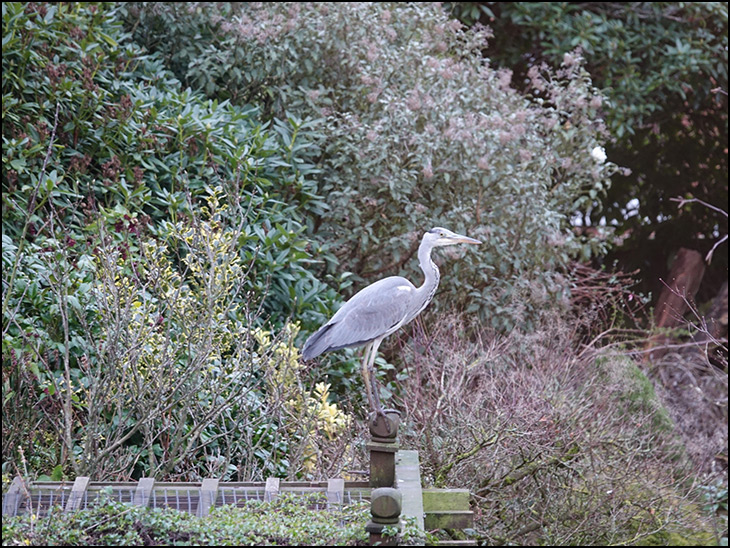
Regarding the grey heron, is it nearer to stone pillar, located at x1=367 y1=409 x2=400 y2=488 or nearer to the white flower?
stone pillar, located at x1=367 y1=409 x2=400 y2=488

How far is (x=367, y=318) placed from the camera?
438 cm

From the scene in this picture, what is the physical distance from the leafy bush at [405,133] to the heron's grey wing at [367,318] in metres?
2.76

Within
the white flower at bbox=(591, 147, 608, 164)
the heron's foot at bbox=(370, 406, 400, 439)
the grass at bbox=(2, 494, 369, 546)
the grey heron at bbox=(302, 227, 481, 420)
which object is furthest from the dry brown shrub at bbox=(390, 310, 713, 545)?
the white flower at bbox=(591, 147, 608, 164)

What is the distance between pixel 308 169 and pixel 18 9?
7.97 ft

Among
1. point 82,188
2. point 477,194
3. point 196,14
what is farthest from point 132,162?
point 477,194

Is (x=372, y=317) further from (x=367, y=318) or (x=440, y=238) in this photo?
(x=440, y=238)

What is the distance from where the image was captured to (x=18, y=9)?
6.65 meters

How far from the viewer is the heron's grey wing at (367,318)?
4379 mm

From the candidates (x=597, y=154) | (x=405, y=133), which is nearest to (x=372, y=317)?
(x=405, y=133)

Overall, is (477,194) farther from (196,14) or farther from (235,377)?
(235,377)

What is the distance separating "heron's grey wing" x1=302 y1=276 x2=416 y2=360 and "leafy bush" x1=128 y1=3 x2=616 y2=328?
276 cm

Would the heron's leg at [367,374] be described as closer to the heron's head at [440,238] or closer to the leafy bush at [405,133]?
the heron's head at [440,238]

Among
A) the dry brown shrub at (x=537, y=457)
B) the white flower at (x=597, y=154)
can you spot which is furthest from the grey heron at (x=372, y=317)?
the white flower at (x=597, y=154)

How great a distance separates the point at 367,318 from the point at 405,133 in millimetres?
3523
